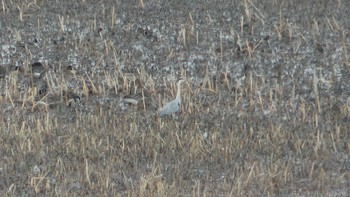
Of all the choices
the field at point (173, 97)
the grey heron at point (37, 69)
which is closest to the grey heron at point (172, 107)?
the field at point (173, 97)

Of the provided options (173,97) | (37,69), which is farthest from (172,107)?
(37,69)

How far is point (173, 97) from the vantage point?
33.0 ft

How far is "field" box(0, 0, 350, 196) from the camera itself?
7.68 metres

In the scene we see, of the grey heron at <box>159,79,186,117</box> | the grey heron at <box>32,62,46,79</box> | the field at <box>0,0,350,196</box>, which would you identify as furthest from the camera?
the grey heron at <box>32,62,46,79</box>

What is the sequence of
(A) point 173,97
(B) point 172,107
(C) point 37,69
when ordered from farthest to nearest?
(C) point 37,69
(A) point 173,97
(B) point 172,107

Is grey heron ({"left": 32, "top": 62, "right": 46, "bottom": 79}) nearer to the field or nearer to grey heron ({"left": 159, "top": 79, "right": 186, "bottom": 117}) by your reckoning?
the field

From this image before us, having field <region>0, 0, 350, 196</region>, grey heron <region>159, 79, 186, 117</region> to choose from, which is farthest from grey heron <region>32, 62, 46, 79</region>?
grey heron <region>159, 79, 186, 117</region>

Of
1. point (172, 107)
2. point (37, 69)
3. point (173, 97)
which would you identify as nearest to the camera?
point (172, 107)

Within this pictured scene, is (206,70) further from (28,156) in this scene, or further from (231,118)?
(28,156)

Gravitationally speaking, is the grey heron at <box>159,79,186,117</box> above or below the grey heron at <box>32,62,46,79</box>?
below

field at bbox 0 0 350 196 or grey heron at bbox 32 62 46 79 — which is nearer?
field at bbox 0 0 350 196

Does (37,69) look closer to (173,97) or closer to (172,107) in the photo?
(173,97)

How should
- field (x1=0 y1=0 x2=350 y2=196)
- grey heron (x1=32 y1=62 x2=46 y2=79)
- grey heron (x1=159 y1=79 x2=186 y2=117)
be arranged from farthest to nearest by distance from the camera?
1. grey heron (x1=32 y1=62 x2=46 y2=79)
2. grey heron (x1=159 y1=79 x2=186 y2=117)
3. field (x1=0 y1=0 x2=350 y2=196)

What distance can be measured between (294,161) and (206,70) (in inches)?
101
